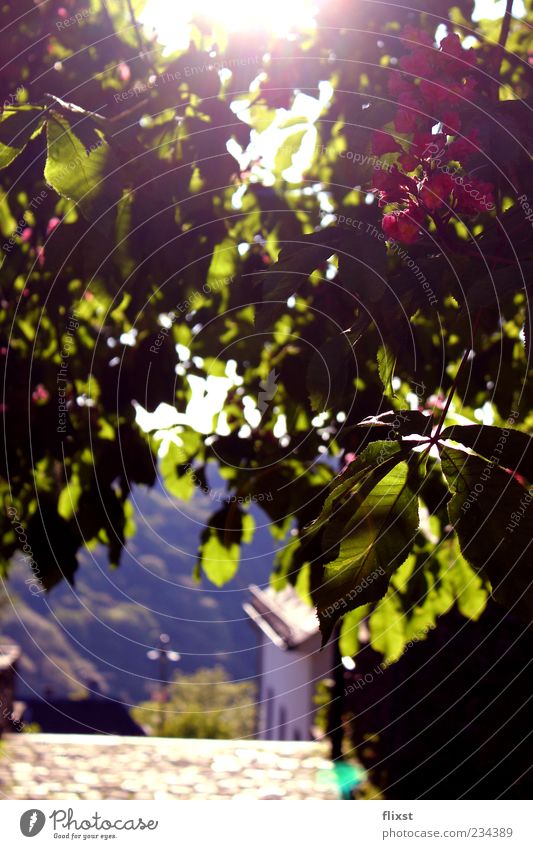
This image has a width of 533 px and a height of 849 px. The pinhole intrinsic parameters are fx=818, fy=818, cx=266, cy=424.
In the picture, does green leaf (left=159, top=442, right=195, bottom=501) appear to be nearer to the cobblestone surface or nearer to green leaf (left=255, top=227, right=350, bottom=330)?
green leaf (left=255, top=227, right=350, bottom=330)

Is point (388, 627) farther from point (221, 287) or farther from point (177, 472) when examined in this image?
point (221, 287)

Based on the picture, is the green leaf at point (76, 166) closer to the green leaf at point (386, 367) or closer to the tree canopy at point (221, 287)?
the tree canopy at point (221, 287)

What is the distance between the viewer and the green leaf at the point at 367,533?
1681 mm

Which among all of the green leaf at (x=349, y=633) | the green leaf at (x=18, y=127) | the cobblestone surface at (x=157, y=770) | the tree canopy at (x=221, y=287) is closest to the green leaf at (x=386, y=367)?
the tree canopy at (x=221, y=287)

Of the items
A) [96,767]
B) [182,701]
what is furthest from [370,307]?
[182,701]

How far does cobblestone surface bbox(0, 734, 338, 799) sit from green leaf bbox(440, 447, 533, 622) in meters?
12.1

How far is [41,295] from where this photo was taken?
15.4ft

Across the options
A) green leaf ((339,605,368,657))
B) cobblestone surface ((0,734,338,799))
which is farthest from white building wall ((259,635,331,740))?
green leaf ((339,605,368,657))

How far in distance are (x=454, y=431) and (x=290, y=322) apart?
9.86 ft

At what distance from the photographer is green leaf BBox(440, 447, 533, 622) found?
1.64m

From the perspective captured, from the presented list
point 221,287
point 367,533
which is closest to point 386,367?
point 367,533

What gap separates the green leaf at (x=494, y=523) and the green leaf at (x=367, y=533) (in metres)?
0.10

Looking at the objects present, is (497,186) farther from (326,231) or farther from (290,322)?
(290,322)

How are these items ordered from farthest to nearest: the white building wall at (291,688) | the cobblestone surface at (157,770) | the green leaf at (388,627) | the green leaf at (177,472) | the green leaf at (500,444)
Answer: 1. the white building wall at (291,688)
2. the cobblestone surface at (157,770)
3. the green leaf at (177,472)
4. the green leaf at (388,627)
5. the green leaf at (500,444)
